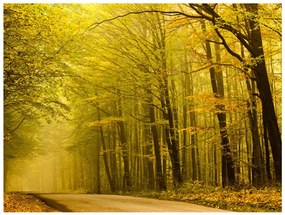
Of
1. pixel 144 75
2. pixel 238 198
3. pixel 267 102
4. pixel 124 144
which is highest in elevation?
pixel 144 75

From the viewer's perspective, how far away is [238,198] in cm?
805

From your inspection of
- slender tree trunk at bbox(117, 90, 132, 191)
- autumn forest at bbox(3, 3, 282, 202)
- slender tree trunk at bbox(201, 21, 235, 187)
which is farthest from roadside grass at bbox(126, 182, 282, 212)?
slender tree trunk at bbox(117, 90, 132, 191)

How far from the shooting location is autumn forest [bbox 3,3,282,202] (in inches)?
318

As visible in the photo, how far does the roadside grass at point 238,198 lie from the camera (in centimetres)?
714

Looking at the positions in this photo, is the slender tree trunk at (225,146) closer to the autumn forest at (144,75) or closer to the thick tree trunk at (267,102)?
the autumn forest at (144,75)

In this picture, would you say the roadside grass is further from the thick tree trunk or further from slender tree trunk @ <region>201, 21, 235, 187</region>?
slender tree trunk @ <region>201, 21, 235, 187</region>

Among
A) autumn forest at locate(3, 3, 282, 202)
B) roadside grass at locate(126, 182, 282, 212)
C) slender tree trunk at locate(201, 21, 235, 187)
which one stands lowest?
roadside grass at locate(126, 182, 282, 212)

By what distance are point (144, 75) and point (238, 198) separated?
15.9ft

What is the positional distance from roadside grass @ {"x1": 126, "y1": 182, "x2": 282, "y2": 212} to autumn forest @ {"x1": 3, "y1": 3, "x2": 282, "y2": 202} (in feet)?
2.08

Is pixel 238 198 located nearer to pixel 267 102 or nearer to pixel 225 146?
pixel 267 102

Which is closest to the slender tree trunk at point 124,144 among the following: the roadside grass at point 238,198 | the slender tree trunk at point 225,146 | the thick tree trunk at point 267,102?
the slender tree trunk at point 225,146

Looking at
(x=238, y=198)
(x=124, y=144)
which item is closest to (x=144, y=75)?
(x=124, y=144)

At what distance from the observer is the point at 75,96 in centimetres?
1112

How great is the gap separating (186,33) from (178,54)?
1.38 metres
